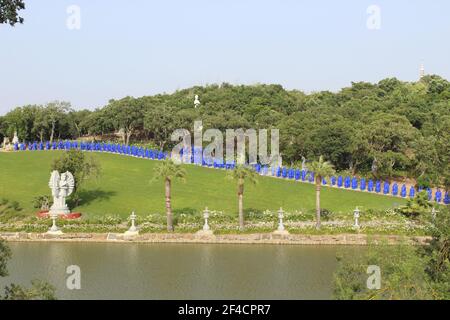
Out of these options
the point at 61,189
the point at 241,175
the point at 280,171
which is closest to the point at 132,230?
the point at 61,189

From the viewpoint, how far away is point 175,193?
59312 mm

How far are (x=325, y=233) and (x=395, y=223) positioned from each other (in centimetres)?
697

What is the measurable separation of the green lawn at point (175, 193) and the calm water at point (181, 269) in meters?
10.7

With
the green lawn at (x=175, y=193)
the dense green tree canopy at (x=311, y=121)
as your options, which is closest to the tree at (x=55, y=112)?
the dense green tree canopy at (x=311, y=121)

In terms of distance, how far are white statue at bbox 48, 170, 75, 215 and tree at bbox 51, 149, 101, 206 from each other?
242cm

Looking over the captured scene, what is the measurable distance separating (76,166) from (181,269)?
922 inches

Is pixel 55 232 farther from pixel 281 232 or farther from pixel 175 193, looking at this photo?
pixel 281 232

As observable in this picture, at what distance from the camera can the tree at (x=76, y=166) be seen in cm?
5550

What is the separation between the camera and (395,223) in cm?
4919

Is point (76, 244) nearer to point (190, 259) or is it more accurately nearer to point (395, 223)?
point (190, 259)

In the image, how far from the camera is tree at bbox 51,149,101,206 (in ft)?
182

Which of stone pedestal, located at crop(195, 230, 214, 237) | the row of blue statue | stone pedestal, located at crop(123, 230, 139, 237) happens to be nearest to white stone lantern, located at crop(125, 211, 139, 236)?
stone pedestal, located at crop(123, 230, 139, 237)

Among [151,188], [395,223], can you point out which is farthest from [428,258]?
[151,188]

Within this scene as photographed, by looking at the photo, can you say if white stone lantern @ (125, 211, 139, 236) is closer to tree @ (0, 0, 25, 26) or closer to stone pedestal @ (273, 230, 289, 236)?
stone pedestal @ (273, 230, 289, 236)
